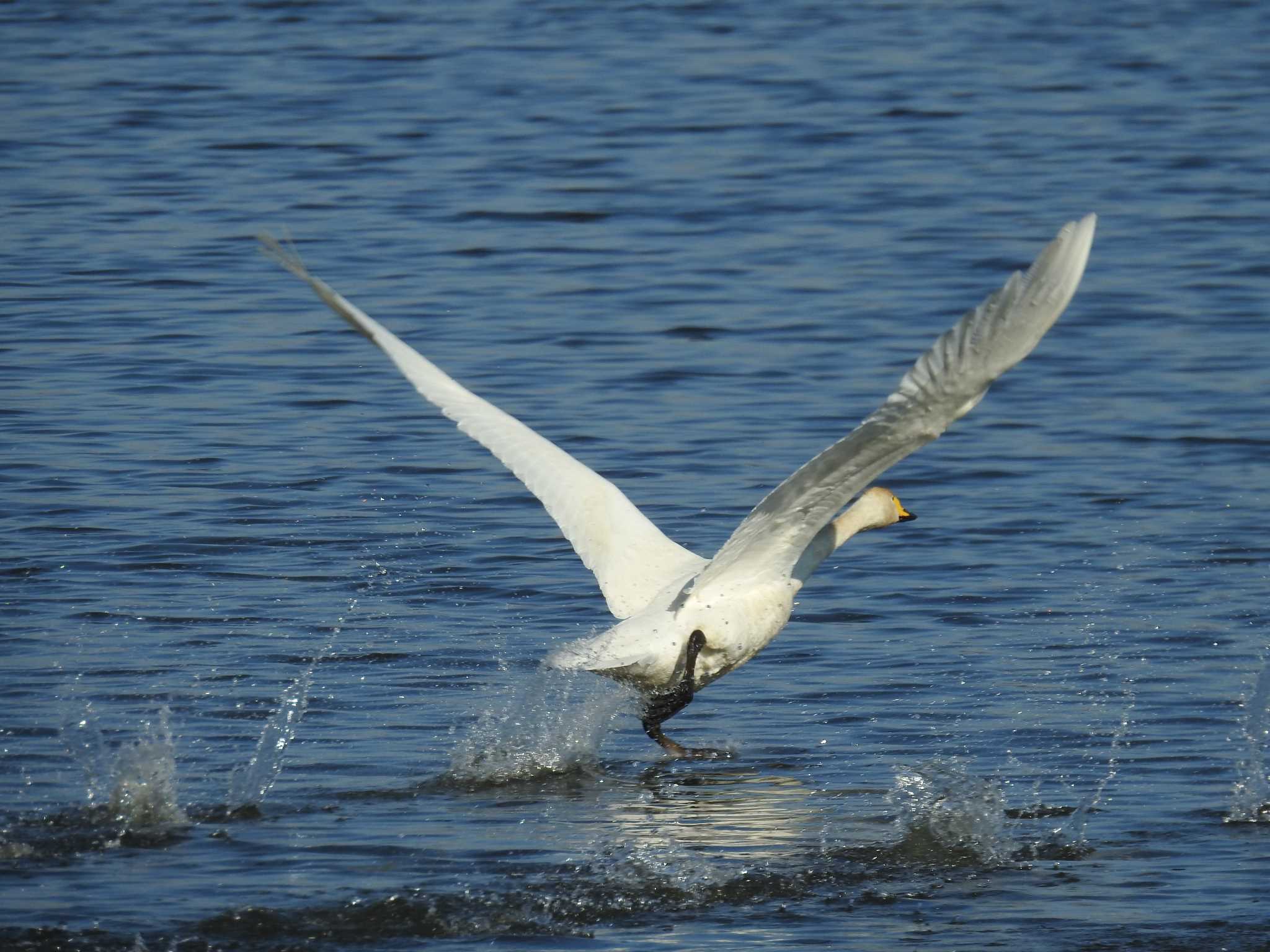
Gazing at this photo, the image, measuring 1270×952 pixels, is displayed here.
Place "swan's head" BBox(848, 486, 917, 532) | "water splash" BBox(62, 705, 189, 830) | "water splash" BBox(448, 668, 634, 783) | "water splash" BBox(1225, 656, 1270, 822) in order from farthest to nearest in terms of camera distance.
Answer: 1. "swan's head" BBox(848, 486, 917, 532)
2. "water splash" BBox(448, 668, 634, 783)
3. "water splash" BBox(1225, 656, 1270, 822)
4. "water splash" BBox(62, 705, 189, 830)

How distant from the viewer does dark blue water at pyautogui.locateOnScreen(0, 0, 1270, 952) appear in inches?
270

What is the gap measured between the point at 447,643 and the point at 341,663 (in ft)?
1.63

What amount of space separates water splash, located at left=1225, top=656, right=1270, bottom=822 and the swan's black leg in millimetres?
1807

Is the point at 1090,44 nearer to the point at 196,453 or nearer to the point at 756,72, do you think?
the point at 756,72

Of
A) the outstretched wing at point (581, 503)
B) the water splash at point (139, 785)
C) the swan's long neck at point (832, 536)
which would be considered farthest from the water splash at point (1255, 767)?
the water splash at point (139, 785)

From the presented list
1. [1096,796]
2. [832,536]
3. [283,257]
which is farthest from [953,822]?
[283,257]

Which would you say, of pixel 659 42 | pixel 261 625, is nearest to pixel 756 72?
pixel 659 42

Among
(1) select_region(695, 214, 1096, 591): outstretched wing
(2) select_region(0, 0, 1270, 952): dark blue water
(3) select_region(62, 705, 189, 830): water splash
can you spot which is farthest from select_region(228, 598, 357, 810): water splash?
(1) select_region(695, 214, 1096, 591): outstretched wing

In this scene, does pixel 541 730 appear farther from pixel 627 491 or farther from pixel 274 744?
pixel 627 491

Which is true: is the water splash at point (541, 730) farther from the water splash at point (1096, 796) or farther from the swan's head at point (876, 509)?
the water splash at point (1096, 796)

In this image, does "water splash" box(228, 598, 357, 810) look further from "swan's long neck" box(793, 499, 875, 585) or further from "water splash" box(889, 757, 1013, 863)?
"water splash" box(889, 757, 1013, 863)

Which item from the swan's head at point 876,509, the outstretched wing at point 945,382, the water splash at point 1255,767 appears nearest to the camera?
the outstretched wing at point 945,382

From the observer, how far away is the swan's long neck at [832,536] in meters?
8.52

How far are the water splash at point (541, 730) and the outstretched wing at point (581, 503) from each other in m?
0.33
